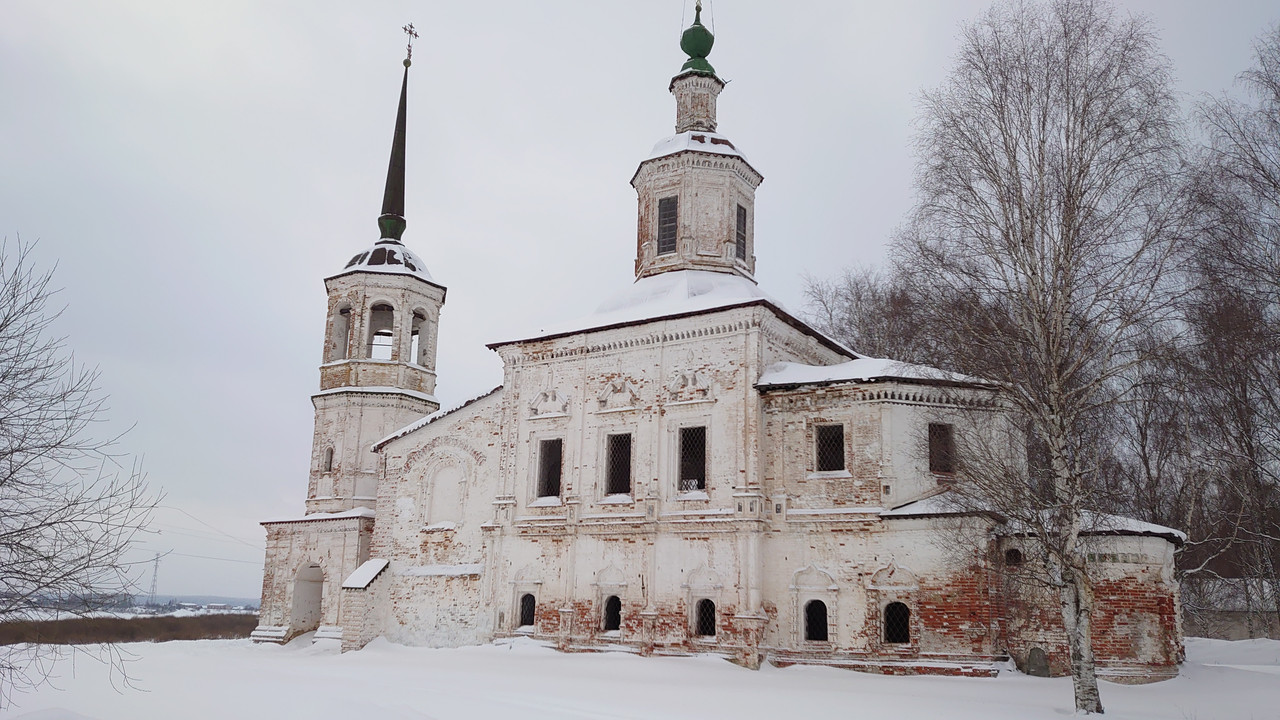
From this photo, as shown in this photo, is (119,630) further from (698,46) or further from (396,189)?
(698,46)

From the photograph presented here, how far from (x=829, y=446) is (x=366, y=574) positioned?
33.7 feet

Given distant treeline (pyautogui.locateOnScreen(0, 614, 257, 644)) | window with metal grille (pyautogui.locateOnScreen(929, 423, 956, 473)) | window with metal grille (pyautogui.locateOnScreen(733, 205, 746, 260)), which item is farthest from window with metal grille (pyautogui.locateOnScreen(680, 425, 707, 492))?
distant treeline (pyautogui.locateOnScreen(0, 614, 257, 644))

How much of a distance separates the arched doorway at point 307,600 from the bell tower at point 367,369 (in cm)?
160

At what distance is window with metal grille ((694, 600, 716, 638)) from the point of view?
16.0 meters

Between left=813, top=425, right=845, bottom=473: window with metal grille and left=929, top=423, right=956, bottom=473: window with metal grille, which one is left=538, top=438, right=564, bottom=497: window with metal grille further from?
left=929, top=423, right=956, bottom=473: window with metal grille

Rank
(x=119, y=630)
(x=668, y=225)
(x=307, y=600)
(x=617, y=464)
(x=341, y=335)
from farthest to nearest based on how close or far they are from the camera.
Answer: (x=119, y=630), (x=341, y=335), (x=307, y=600), (x=668, y=225), (x=617, y=464)

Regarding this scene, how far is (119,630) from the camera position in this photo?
86.5 feet

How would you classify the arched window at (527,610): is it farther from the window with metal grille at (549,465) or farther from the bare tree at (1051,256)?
the bare tree at (1051,256)

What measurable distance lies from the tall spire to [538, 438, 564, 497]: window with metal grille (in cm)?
982

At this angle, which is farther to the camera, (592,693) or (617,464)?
(617,464)

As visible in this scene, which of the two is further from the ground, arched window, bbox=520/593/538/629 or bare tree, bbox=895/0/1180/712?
bare tree, bbox=895/0/1180/712

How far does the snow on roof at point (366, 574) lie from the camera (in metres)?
19.4

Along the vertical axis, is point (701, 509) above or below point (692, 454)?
below

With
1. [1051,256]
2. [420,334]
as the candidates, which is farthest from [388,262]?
[1051,256]
